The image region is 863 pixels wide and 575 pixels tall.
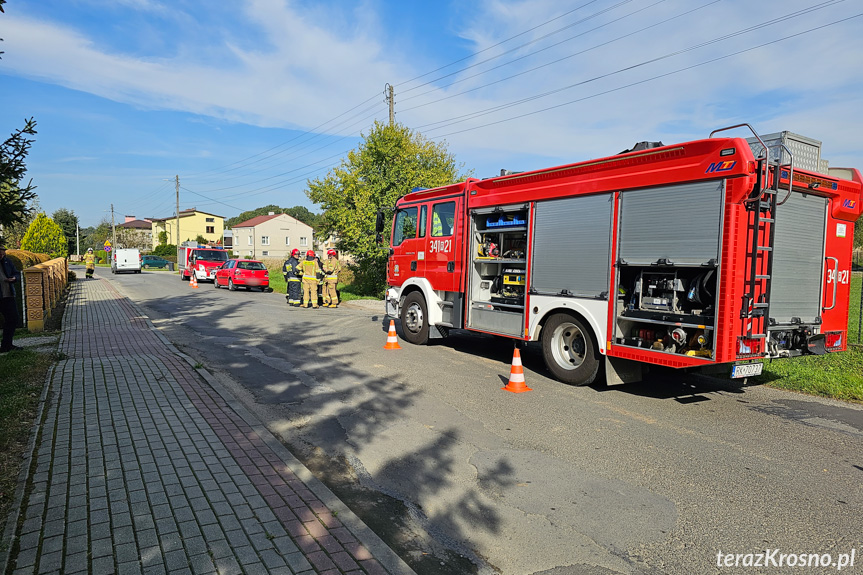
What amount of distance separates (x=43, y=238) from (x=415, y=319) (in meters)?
45.9

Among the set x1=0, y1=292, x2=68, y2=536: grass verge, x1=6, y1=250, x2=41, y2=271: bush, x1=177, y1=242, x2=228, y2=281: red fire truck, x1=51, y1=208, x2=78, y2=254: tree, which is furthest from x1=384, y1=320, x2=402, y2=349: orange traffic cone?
x1=51, y1=208, x2=78, y2=254: tree

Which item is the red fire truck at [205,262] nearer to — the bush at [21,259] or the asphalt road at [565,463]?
the bush at [21,259]

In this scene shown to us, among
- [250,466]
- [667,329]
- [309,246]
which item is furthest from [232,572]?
[309,246]

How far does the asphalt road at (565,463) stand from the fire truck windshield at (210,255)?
2351 cm

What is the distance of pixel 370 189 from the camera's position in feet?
69.3

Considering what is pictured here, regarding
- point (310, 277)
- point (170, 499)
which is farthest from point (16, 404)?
point (310, 277)


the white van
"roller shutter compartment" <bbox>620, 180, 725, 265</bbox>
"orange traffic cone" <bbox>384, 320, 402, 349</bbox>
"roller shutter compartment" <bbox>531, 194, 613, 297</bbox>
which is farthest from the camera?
the white van

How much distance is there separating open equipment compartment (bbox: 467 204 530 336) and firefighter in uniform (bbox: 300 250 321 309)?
983 centimetres

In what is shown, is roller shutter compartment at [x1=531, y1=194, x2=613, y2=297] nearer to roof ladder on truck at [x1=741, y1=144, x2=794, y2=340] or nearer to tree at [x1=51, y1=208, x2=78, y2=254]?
roof ladder on truck at [x1=741, y1=144, x2=794, y2=340]

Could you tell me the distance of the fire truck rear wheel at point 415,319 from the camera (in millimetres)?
10703

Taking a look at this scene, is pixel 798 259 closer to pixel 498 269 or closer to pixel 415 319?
pixel 498 269

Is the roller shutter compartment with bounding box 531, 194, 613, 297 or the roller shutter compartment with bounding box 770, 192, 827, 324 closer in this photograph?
the roller shutter compartment with bounding box 770, 192, 827, 324

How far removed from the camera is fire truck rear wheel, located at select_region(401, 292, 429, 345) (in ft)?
35.1

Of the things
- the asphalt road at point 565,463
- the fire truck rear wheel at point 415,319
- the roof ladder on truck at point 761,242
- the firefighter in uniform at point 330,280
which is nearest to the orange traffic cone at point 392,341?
the fire truck rear wheel at point 415,319
